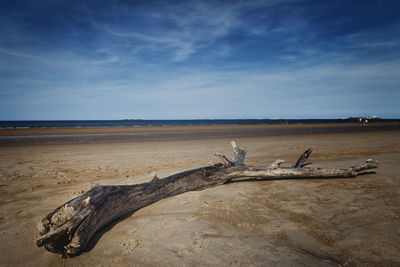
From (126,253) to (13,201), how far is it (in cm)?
416

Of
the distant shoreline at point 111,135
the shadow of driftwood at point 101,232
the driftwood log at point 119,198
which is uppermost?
the distant shoreline at point 111,135

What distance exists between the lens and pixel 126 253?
2898mm

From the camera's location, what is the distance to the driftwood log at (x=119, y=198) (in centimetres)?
286

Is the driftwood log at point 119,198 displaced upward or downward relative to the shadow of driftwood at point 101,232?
upward

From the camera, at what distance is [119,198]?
3.74 meters

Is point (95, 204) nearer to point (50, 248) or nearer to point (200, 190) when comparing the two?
point (50, 248)

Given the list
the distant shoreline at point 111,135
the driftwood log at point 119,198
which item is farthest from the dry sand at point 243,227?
the distant shoreline at point 111,135

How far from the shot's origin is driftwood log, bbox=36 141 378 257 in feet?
9.39

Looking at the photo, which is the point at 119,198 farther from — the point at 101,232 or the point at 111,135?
the point at 111,135

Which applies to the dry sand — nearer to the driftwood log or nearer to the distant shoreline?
the driftwood log

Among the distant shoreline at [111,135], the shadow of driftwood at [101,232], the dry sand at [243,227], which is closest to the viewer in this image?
the dry sand at [243,227]

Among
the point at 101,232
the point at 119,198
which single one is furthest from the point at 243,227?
the point at 101,232

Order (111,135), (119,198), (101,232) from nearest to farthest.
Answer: (101,232)
(119,198)
(111,135)

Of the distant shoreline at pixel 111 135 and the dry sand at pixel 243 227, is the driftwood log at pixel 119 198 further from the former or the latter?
the distant shoreline at pixel 111 135
